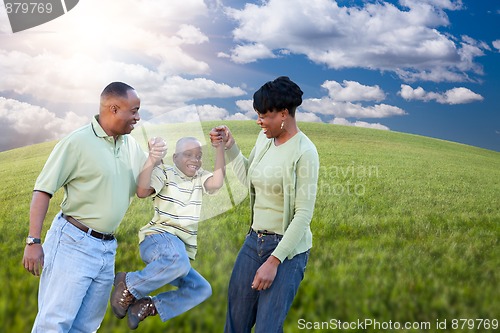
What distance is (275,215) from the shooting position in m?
4.45

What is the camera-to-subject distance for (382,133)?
4066 cm

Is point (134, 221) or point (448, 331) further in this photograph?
point (134, 221)

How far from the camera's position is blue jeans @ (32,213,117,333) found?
459 cm

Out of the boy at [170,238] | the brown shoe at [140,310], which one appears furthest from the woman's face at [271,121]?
the brown shoe at [140,310]

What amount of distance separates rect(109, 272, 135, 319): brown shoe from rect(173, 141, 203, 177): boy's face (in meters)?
1.01

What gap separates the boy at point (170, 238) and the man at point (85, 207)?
8.5 inches

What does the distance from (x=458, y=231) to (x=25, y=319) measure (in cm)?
748

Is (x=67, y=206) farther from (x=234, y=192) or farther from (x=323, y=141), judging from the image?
(x=323, y=141)

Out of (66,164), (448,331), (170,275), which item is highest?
(66,164)

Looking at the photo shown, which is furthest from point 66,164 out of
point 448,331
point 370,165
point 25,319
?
point 370,165

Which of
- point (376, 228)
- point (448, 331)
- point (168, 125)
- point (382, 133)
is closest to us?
point (168, 125)

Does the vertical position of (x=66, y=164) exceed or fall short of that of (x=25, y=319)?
it exceeds it

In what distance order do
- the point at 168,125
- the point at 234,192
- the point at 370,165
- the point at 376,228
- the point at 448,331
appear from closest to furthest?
the point at 168,125 → the point at 448,331 → the point at 234,192 → the point at 376,228 → the point at 370,165

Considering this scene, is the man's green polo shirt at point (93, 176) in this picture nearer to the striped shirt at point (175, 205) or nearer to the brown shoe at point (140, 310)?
the striped shirt at point (175, 205)
